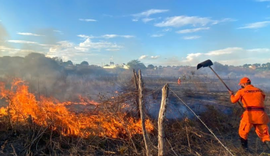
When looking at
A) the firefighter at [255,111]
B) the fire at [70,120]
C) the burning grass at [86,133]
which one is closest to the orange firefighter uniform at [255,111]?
the firefighter at [255,111]

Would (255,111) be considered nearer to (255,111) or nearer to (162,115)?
(255,111)

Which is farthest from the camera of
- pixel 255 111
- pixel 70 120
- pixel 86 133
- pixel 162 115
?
pixel 70 120

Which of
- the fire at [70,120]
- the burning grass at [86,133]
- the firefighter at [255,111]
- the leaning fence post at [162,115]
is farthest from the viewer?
the fire at [70,120]

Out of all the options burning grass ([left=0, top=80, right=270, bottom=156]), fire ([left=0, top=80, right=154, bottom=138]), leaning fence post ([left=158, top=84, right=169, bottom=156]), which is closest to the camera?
leaning fence post ([left=158, top=84, right=169, bottom=156])

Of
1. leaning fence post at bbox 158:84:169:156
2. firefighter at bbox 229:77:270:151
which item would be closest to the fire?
leaning fence post at bbox 158:84:169:156

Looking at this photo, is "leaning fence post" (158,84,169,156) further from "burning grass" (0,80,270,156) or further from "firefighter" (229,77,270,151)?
"firefighter" (229,77,270,151)

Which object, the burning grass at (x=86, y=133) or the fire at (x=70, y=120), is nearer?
the burning grass at (x=86, y=133)

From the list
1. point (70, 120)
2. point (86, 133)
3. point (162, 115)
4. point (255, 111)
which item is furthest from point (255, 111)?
point (70, 120)

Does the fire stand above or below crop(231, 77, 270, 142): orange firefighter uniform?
below

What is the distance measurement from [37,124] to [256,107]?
700cm

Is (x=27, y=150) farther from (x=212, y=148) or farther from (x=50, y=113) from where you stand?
(x=212, y=148)

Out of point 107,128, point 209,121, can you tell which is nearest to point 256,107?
point 209,121

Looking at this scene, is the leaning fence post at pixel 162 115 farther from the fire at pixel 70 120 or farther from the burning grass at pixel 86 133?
the fire at pixel 70 120

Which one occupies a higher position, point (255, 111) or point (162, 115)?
point (162, 115)
